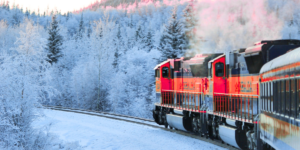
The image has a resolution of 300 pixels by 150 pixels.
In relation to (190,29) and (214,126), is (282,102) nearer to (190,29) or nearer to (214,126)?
(214,126)

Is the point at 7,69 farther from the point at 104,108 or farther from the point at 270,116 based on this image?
the point at 104,108

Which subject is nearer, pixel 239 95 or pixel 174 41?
pixel 239 95

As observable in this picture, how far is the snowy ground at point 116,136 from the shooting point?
14.4 m

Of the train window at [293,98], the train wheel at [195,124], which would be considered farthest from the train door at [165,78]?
the train window at [293,98]

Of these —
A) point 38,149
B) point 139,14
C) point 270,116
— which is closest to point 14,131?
point 38,149

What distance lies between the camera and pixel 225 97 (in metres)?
13.7

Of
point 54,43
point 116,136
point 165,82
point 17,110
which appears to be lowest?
point 116,136

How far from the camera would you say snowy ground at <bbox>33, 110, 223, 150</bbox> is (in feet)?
47.1

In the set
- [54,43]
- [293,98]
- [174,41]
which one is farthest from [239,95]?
[54,43]

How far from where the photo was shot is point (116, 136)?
17.0 m

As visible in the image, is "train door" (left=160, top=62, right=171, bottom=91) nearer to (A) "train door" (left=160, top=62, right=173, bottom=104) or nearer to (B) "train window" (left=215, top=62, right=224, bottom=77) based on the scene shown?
(A) "train door" (left=160, top=62, right=173, bottom=104)

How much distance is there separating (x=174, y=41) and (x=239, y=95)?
862 inches

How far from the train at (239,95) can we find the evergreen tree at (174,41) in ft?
43.2

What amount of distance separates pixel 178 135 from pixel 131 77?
27246 mm
